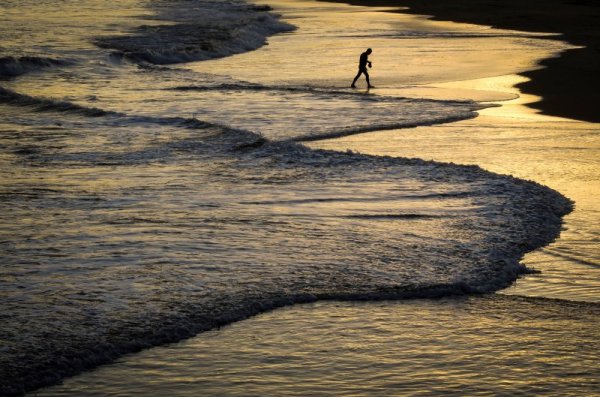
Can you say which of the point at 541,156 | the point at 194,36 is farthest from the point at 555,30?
the point at 541,156

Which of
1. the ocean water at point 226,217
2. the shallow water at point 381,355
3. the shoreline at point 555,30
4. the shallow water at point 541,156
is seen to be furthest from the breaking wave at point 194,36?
the shallow water at point 381,355

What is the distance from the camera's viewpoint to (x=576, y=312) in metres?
8.59

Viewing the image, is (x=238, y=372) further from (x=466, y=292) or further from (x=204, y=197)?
(x=204, y=197)

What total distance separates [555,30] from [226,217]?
109 feet

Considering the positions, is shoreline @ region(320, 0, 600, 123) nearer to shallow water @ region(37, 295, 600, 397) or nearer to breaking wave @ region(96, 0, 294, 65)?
breaking wave @ region(96, 0, 294, 65)

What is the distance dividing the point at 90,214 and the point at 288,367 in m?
4.77

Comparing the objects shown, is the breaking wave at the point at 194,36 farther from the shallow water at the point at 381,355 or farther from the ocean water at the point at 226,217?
the shallow water at the point at 381,355

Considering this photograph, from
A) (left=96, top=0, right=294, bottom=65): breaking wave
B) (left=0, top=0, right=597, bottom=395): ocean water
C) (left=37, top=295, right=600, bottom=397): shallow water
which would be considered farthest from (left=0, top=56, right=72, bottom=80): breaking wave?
(left=37, top=295, right=600, bottom=397): shallow water

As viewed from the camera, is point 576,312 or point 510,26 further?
point 510,26

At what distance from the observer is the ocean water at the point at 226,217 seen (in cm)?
822

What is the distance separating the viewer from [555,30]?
4184cm

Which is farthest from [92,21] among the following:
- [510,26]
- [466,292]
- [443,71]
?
[466,292]

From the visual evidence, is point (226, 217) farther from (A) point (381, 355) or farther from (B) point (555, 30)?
(B) point (555, 30)

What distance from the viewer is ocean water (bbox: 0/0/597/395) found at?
324 inches
